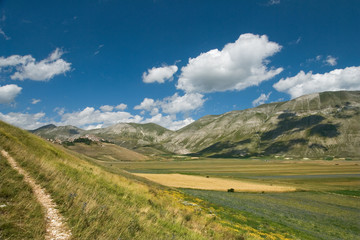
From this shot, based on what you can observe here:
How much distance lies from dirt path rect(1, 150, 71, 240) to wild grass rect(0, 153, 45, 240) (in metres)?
0.24

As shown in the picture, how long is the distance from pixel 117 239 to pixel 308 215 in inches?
1653

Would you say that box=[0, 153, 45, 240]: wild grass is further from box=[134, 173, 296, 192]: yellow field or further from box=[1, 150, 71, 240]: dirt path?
box=[134, 173, 296, 192]: yellow field

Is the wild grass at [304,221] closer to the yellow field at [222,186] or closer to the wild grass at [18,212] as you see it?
the wild grass at [18,212]

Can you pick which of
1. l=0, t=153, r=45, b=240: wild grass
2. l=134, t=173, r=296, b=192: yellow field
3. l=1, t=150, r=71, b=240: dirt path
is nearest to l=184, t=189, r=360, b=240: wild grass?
l=1, t=150, r=71, b=240: dirt path

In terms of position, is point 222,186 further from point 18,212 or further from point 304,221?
point 18,212

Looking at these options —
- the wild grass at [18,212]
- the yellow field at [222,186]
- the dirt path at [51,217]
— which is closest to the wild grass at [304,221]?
the dirt path at [51,217]

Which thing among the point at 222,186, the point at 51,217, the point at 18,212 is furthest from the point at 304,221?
the point at 222,186

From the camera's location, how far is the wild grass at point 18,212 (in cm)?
623

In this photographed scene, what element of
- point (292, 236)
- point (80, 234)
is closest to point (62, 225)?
point (80, 234)

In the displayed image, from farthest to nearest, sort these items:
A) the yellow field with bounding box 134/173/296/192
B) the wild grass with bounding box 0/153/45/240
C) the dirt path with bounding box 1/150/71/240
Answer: the yellow field with bounding box 134/173/296/192 → the dirt path with bounding box 1/150/71/240 → the wild grass with bounding box 0/153/45/240

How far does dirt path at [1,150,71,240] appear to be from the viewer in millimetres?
6840

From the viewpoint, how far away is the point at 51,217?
25.6 feet

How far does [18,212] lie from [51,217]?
3.82 ft

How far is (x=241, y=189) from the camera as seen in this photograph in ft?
218
